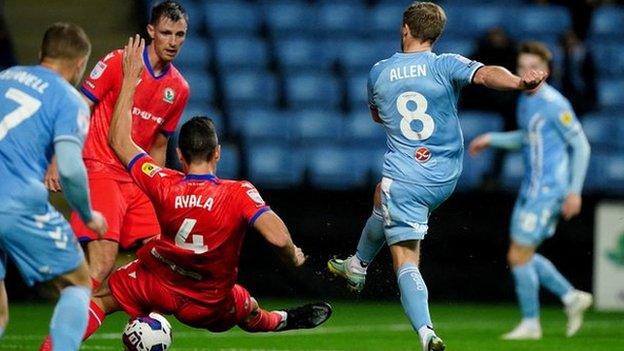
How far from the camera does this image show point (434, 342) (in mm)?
7184

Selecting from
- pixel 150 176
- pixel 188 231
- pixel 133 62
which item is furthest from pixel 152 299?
pixel 133 62

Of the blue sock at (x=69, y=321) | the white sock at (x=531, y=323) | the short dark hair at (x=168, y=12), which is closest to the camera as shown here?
the blue sock at (x=69, y=321)

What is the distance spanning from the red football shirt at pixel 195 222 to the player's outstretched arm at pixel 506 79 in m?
1.34

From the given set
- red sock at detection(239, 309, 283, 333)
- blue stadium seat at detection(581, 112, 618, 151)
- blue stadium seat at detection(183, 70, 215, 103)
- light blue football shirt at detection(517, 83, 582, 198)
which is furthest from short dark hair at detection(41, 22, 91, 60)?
blue stadium seat at detection(581, 112, 618, 151)

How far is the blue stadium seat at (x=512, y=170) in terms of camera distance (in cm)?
1388

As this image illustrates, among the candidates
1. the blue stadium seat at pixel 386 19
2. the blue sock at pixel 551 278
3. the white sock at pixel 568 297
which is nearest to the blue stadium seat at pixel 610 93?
the blue stadium seat at pixel 386 19

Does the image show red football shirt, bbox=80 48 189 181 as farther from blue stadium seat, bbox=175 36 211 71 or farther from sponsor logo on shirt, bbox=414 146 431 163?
blue stadium seat, bbox=175 36 211 71

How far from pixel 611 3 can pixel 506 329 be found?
6.28 metres

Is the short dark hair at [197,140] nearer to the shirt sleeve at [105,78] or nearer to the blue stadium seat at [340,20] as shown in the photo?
the shirt sleeve at [105,78]

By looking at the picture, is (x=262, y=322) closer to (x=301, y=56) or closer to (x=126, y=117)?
(x=126, y=117)

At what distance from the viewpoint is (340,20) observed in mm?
16156

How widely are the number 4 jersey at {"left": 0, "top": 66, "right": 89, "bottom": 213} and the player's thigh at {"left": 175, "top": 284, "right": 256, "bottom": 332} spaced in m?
1.39

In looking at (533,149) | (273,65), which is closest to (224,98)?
(273,65)

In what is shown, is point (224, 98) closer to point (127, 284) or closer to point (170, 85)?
point (170, 85)
